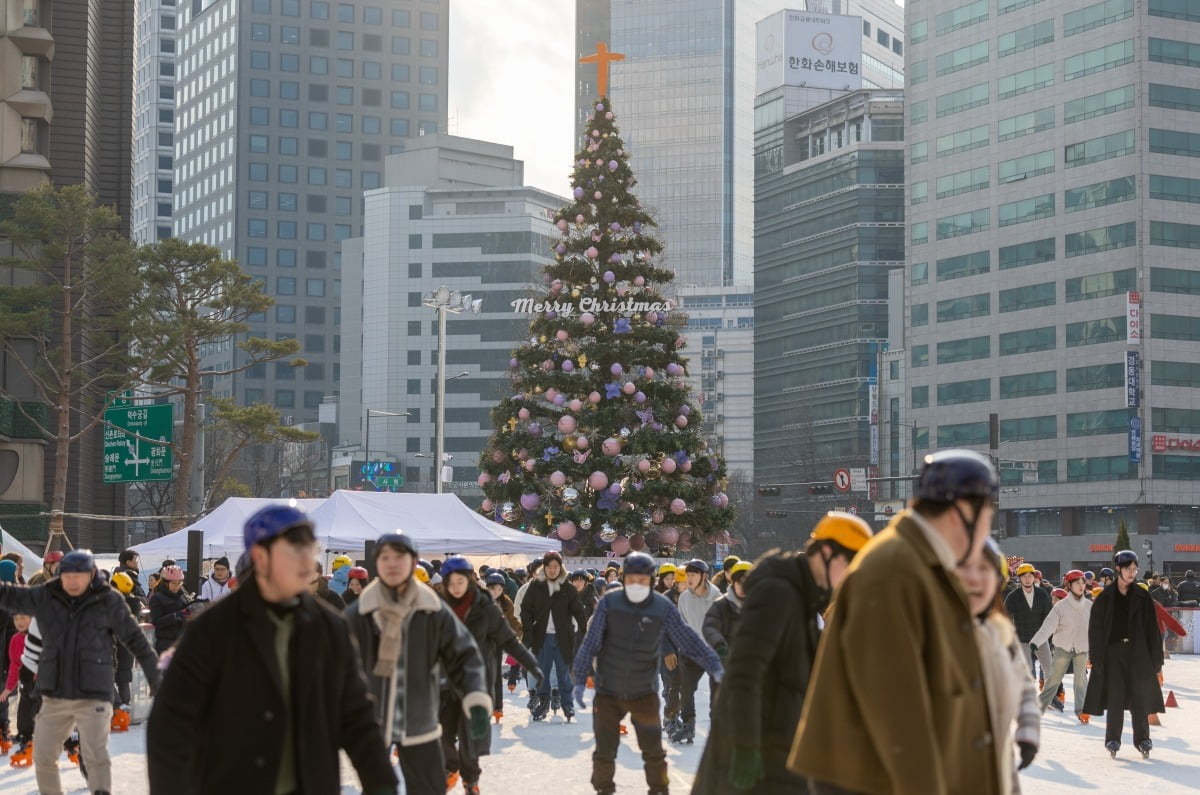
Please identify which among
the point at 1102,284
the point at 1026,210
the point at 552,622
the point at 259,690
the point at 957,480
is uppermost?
the point at 1026,210

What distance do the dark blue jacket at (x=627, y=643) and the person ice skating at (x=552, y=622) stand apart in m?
8.07

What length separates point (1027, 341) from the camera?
100 meters

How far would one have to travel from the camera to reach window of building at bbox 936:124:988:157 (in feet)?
342

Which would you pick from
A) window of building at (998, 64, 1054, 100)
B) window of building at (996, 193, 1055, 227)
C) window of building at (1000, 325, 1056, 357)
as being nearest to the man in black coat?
window of building at (1000, 325, 1056, 357)

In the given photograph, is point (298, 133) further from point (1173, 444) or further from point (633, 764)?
point (633, 764)

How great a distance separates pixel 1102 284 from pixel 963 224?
13.2m

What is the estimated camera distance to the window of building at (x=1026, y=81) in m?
99.8

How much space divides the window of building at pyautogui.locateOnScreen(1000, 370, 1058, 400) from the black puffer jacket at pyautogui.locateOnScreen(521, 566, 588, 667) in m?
81.3

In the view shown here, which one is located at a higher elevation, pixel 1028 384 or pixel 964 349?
pixel 964 349

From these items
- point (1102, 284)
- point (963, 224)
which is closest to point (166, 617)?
point (1102, 284)

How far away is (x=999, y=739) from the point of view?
15.0 feet

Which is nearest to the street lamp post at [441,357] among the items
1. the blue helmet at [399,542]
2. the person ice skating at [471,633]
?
the person ice skating at [471,633]

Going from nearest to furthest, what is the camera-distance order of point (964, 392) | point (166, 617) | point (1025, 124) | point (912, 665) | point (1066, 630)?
point (912, 665) → point (166, 617) → point (1066, 630) → point (1025, 124) → point (964, 392)

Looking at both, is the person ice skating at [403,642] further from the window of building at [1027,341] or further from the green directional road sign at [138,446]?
the window of building at [1027,341]
